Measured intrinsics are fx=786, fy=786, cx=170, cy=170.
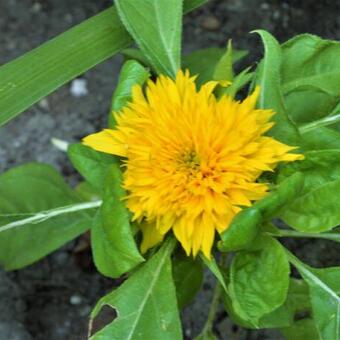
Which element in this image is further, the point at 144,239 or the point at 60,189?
the point at 60,189

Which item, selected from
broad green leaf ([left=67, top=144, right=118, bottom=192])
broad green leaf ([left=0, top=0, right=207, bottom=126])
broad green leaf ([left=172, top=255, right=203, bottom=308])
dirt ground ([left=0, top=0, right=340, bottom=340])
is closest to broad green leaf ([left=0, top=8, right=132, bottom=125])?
broad green leaf ([left=0, top=0, right=207, bottom=126])

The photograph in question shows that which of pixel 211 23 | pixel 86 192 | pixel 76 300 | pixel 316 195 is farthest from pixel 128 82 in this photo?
pixel 211 23

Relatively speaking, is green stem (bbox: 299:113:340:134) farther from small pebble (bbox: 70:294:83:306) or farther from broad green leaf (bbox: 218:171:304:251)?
small pebble (bbox: 70:294:83:306)

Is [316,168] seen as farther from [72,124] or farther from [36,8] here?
[36,8]

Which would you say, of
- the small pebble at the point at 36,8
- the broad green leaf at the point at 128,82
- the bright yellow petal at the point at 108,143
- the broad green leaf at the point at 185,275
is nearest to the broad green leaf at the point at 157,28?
the broad green leaf at the point at 128,82

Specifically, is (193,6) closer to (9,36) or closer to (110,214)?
(110,214)

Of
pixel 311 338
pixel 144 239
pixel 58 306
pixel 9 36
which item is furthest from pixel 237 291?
pixel 9 36
